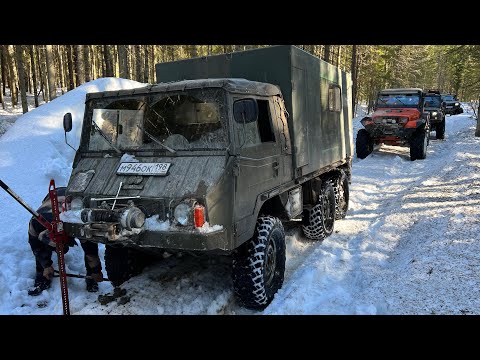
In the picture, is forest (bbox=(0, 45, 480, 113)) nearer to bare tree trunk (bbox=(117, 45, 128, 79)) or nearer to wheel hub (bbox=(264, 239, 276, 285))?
bare tree trunk (bbox=(117, 45, 128, 79))

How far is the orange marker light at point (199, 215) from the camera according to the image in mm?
3410

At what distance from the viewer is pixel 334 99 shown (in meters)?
6.96

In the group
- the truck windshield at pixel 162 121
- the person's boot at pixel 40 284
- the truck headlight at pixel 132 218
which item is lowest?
the person's boot at pixel 40 284

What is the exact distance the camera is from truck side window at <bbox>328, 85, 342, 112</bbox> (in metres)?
6.69

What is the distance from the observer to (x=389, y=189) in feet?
33.2

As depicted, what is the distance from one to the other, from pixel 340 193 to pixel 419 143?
25.1 feet

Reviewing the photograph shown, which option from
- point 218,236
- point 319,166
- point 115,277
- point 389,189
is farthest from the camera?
point 389,189

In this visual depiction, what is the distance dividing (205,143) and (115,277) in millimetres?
2275

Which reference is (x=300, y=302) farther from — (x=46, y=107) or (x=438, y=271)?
(x=46, y=107)

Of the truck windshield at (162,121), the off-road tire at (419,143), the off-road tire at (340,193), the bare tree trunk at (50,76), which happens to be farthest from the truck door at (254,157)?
→ the bare tree trunk at (50,76)

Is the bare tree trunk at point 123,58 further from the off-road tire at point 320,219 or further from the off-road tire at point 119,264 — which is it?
the off-road tire at point 119,264

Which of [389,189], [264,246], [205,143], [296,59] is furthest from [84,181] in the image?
[389,189]

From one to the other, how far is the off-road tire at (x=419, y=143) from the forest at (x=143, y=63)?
5.42 metres

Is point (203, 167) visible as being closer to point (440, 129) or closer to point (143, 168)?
point (143, 168)
